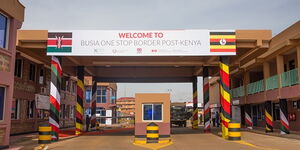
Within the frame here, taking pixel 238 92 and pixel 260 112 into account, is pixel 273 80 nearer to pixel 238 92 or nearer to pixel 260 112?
pixel 260 112

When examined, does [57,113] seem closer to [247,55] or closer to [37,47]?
[37,47]

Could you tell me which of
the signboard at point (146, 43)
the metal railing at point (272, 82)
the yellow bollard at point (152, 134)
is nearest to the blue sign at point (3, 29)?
the signboard at point (146, 43)

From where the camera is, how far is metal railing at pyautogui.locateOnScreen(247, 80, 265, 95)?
946 inches

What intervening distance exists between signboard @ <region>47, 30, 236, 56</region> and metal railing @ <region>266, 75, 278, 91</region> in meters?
6.09

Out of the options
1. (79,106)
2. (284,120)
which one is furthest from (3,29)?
(284,120)

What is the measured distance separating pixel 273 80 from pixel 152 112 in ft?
32.5

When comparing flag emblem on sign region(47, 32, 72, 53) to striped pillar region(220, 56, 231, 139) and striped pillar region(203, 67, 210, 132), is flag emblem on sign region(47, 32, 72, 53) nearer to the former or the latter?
striped pillar region(220, 56, 231, 139)

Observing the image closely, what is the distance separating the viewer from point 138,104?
17.0 metres

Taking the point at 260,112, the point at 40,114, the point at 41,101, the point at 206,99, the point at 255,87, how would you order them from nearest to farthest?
the point at 206,99 → the point at 41,101 → the point at 255,87 → the point at 40,114 → the point at 260,112

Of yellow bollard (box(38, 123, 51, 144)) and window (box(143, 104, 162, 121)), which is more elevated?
window (box(143, 104, 162, 121))

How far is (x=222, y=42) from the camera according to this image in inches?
671

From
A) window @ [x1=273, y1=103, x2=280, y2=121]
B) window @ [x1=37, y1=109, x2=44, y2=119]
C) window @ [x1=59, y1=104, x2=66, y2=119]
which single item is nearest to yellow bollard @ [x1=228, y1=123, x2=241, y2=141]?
window @ [x1=273, y1=103, x2=280, y2=121]

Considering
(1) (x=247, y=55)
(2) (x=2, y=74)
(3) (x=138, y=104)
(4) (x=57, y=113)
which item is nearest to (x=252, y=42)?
(1) (x=247, y=55)

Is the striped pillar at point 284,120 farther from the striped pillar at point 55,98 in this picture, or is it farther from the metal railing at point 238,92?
the striped pillar at point 55,98
